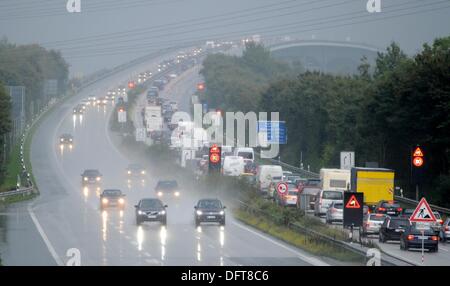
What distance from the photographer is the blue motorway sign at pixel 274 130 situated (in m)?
114

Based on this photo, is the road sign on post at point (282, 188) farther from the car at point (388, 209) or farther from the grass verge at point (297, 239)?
the car at point (388, 209)

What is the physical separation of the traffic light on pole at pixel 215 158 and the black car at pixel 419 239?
1233 inches

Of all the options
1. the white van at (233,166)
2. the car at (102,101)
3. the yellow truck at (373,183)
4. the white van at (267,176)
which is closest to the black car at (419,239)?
the yellow truck at (373,183)

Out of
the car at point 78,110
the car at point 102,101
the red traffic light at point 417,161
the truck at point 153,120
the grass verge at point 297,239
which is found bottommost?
the grass verge at point 297,239

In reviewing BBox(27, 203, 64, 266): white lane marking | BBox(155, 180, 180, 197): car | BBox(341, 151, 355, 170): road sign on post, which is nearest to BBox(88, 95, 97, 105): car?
BBox(155, 180, 180, 197): car

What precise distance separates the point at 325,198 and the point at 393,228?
14.9 meters

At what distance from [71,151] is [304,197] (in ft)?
208

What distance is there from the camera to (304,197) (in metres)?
70.4

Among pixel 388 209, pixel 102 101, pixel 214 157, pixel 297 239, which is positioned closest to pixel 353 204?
pixel 297 239

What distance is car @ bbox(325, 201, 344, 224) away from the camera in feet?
198

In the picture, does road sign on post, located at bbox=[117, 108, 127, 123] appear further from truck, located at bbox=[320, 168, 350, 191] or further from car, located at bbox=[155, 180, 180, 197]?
truck, located at bbox=[320, 168, 350, 191]

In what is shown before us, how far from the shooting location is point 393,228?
167 feet

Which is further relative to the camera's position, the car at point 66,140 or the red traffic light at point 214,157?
the car at point 66,140

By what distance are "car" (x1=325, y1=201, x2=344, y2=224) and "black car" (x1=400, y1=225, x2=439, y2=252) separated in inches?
491
